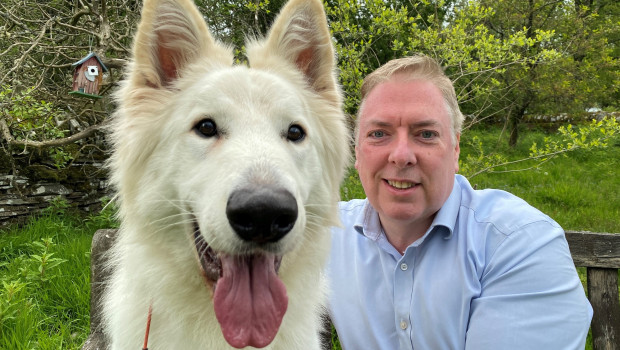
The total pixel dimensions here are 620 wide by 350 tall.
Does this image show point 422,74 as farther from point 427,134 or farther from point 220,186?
point 220,186

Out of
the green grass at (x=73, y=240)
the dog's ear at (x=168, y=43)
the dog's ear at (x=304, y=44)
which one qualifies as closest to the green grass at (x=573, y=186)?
the green grass at (x=73, y=240)

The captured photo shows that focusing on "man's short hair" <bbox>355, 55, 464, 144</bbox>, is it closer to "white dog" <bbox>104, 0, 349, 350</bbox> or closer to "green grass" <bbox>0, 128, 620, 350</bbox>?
"white dog" <bbox>104, 0, 349, 350</bbox>

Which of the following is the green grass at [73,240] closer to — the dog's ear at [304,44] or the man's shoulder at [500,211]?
the man's shoulder at [500,211]

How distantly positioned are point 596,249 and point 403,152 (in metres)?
1.58

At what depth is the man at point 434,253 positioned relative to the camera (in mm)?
2025

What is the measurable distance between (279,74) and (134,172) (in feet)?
3.06

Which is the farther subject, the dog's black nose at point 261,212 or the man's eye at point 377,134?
the man's eye at point 377,134

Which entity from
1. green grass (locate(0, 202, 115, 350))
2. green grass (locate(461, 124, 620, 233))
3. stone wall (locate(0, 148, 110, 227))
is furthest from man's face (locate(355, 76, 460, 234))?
stone wall (locate(0, 148, 110, 227))

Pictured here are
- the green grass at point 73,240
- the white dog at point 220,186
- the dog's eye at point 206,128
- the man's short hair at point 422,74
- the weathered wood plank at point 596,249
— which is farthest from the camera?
the green grass at point 73,240

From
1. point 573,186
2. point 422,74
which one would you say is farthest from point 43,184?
point 573,186

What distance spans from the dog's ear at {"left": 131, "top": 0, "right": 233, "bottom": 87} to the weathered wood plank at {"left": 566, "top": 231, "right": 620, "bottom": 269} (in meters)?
2.59

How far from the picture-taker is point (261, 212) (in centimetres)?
147

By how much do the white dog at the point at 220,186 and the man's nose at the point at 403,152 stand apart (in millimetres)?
326

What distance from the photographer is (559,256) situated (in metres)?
2.10
